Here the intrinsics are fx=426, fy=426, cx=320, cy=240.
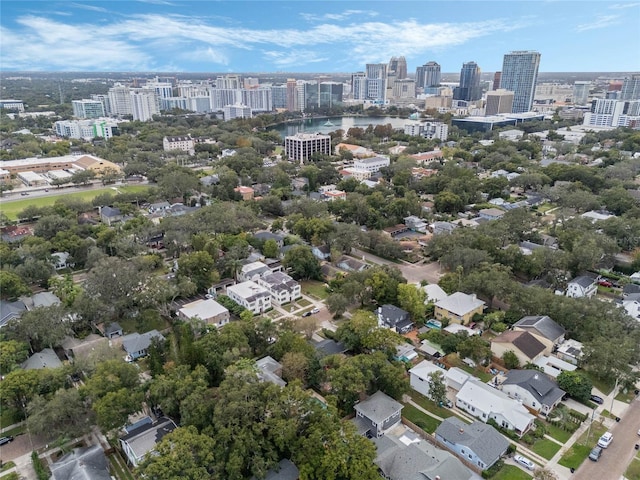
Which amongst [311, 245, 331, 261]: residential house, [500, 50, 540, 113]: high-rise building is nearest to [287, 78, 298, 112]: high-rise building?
[500, 50, 540, 113]: high-rise building

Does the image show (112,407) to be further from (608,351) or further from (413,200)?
(413,200)

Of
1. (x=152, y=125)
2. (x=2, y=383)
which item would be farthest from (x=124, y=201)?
(x=152, y=125)

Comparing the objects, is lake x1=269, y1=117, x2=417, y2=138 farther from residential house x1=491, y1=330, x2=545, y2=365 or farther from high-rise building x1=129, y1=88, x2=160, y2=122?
residential house x1=491, y1=330, x2=545, y2=365

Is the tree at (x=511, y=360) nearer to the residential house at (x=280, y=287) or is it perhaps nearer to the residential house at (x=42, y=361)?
the residential house at (x=280, y=287)

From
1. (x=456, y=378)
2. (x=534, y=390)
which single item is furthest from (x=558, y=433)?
(x=456, y=378)

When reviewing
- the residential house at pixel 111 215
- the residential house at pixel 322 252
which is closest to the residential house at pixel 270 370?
the residential house at pixel 322 252

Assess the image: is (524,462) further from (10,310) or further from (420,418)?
(10,310)
